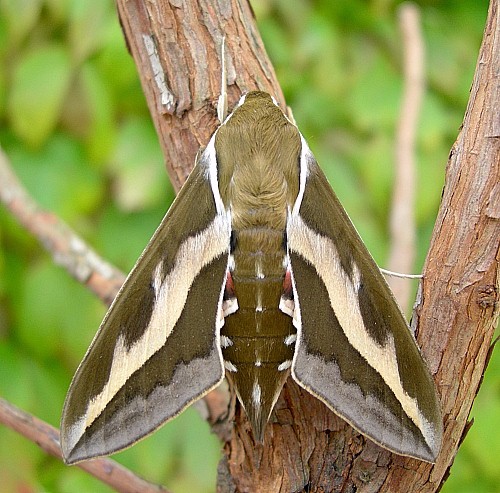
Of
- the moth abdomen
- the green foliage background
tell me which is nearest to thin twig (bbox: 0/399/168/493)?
the moth abdomen

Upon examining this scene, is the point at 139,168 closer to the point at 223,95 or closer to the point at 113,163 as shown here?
the point at 113,163

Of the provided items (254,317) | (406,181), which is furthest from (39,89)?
(254,317)

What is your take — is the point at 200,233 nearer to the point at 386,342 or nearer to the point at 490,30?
the point at 386,342

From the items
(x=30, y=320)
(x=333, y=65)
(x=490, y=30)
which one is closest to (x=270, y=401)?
(x=490, y=30)

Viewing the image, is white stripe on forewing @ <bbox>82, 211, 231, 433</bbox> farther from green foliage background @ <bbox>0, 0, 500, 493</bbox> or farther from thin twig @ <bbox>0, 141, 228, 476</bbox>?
green foliage background @ <bbox>0, 0, 500, 493</bbox>

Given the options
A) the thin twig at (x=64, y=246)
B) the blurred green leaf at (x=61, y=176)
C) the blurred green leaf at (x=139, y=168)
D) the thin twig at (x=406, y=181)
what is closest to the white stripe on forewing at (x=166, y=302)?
the thin twig at (x=64, y=246)

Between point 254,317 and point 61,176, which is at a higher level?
point 254,317
